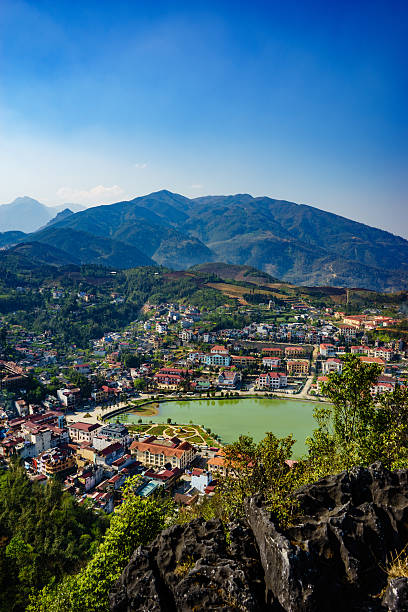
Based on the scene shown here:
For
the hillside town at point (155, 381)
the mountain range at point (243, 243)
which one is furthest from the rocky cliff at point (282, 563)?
the mountain range at point (243, 243)

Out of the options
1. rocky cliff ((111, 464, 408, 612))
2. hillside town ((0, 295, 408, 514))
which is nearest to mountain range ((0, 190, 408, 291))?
hillside town ((0, 295, 408, 514))

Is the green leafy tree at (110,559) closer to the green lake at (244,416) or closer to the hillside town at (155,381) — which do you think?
the hillside town at (155,381)

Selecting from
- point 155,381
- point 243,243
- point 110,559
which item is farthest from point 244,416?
point 243,243

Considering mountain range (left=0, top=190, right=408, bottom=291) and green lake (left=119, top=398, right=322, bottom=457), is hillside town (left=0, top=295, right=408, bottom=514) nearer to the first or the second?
green lake (left=119, top=398, right=322, bottom=457)

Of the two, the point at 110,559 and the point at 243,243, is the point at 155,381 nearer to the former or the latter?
the point at 110,559

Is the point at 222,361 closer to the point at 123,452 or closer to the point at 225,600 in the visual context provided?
the point at 123,452
